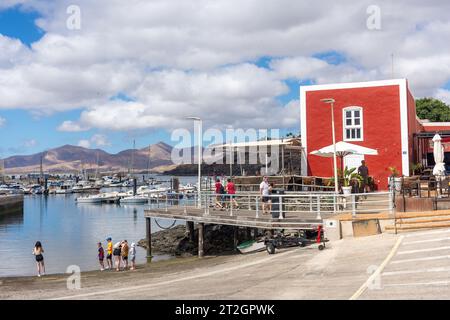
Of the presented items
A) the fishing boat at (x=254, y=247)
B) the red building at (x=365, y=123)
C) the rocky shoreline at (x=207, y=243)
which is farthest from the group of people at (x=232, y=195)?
the red building at (x=365, y=123)

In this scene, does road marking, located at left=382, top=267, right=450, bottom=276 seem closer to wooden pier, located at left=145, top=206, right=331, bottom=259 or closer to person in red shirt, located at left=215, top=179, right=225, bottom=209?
wooden pier, located at left=145, top=206, right=331, bottom=259

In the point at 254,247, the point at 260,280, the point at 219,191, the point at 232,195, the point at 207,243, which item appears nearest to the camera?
the point at 260,280

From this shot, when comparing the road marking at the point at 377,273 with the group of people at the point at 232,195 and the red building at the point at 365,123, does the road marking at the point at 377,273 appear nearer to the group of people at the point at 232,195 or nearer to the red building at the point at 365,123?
the group of people at the point at 232,195

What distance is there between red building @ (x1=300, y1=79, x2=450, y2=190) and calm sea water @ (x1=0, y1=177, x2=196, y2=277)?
12228 millimetres

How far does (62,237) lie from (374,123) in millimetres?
34157

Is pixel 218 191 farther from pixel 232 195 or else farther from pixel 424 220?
pixel 424 220

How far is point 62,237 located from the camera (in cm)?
5072

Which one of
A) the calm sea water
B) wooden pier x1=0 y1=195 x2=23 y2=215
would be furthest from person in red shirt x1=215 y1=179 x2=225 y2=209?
wooden pier x1=0 y1=195 x2=23 y2=215

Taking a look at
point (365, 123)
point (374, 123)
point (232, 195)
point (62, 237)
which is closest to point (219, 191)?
point (232, 195)

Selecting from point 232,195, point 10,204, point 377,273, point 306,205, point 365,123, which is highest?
point 365,123

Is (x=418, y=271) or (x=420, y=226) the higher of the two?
(x=420, y=226)
